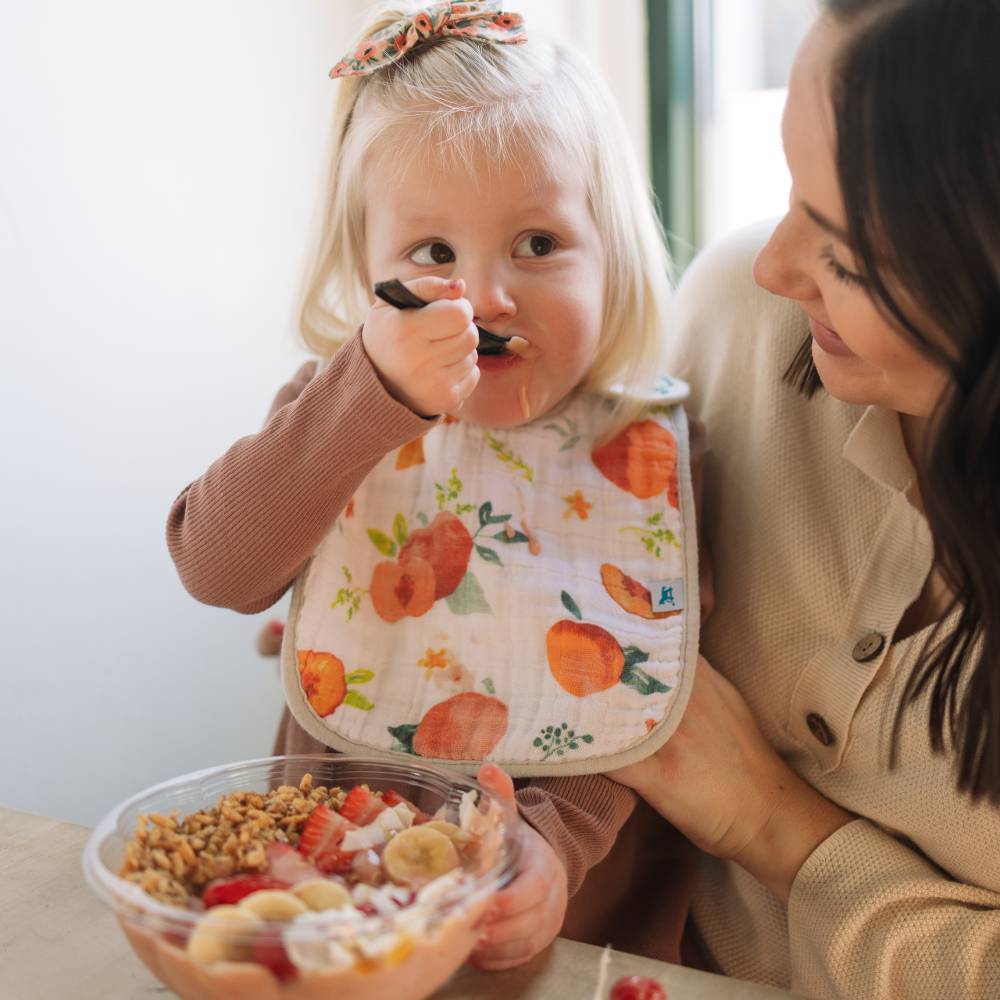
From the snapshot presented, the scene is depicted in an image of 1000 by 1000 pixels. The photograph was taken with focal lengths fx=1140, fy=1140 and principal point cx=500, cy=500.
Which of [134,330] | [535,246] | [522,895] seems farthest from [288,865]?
[134,330]

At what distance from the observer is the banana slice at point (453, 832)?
0.77 metres

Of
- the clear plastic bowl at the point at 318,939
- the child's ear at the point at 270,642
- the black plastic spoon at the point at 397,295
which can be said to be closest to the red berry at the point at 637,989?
the clear plastic bowl at the point at 318,939

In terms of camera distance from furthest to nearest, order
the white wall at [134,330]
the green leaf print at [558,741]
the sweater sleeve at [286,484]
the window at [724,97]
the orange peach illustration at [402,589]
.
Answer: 1. the window at [724,97]
2. the white wall at [134,330]
3. the orange peach illustration at [402,589]
4. the green leaf print at [558,741]
5. the sweater sleeve at [286,484]

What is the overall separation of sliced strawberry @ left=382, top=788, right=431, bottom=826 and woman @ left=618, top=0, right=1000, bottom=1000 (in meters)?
0.35

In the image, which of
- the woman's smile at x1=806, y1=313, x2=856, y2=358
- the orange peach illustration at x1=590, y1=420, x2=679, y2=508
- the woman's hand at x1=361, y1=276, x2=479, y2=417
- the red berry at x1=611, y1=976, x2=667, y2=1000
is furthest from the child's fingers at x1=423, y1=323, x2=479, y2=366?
the red berry at x1=611, y1=976, x2=667, y2=1000

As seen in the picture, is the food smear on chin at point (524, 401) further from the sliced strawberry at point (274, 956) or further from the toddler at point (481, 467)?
the sliced strawberry at point (274, 956)

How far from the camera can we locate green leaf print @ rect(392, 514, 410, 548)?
123 centimetres

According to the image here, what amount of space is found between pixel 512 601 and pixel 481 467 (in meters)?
0.18

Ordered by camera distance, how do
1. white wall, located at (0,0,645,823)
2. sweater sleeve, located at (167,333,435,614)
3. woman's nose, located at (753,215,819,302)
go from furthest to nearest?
1. white wall, located at (0,0,645,823)
2. sweater sleeve, located at (167,333,435,614)
3. woman's nose, located at (753,215,819,302)

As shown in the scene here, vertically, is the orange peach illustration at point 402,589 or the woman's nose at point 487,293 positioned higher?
the woman's nose at point 487,293

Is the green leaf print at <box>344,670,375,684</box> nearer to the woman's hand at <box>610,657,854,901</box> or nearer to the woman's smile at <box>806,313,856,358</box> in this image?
the woman's hand at <box>610,657,854,901</box>

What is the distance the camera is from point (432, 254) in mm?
1150

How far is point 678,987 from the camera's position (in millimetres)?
775

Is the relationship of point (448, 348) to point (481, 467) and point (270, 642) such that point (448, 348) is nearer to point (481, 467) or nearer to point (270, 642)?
point (481, 467)
